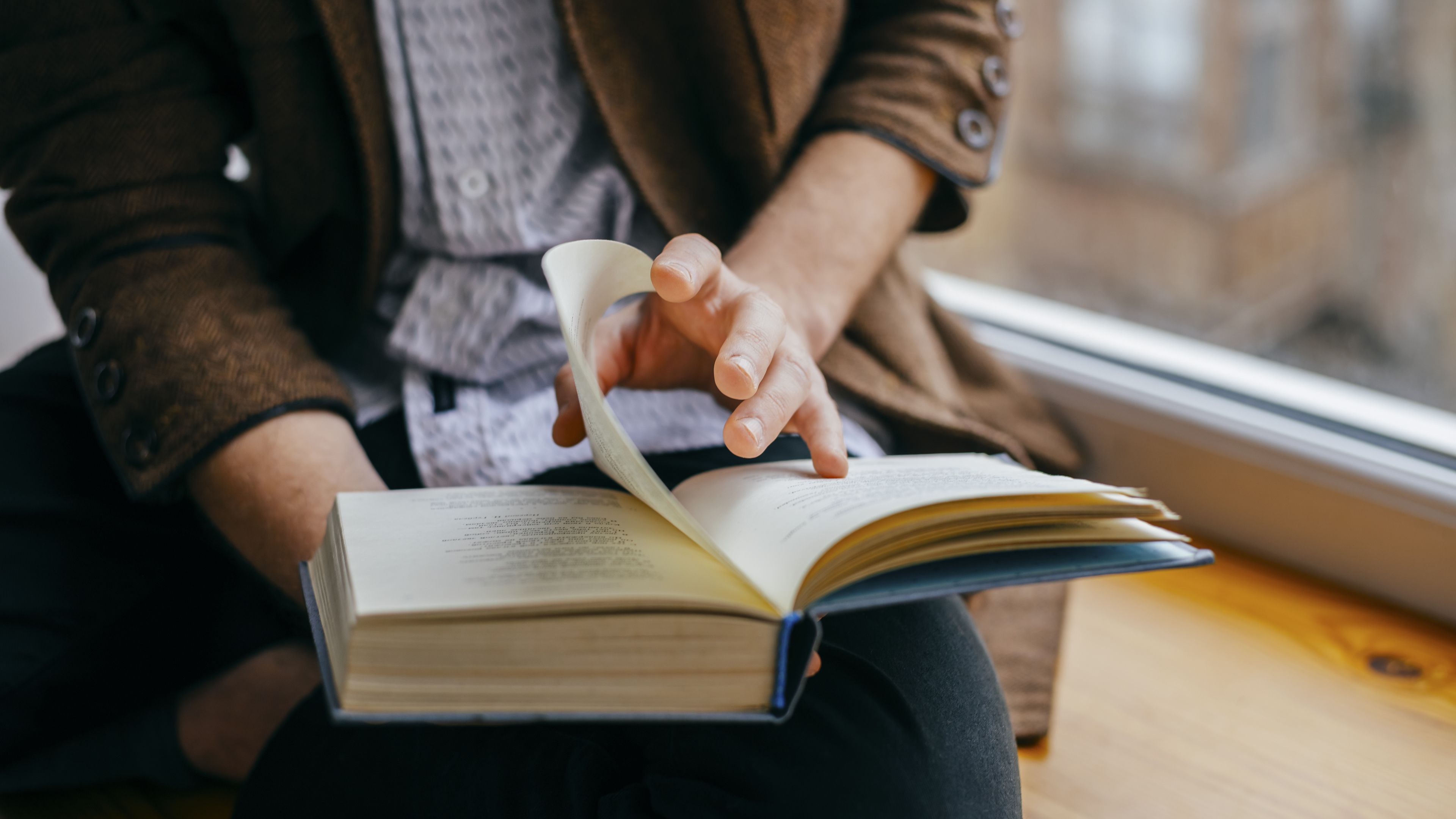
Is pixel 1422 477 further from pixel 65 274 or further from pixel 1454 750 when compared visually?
pixel 65 274

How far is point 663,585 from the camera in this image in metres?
0.36

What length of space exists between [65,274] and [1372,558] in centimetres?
107

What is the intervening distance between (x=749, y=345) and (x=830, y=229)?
0.76 feet

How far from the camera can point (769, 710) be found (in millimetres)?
365

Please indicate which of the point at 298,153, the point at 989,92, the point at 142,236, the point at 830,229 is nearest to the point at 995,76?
the point at 989,92

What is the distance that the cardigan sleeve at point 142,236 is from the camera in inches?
23.9

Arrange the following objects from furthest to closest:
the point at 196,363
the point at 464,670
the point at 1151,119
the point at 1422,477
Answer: the point at 1151,119 → the point at 1422,477 → the point at 196,363 → the point at 464,670

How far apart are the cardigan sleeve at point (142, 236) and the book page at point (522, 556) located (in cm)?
19

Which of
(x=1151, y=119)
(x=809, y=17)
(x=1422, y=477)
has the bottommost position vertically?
(x=1151, y=119)

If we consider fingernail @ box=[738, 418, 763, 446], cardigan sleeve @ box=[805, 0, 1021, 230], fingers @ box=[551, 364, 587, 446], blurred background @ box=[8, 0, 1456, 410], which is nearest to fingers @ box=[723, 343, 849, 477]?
fingernail @ box=[738, 418, 763, 446]

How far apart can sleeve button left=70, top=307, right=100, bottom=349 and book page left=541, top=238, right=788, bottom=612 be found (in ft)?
1.24

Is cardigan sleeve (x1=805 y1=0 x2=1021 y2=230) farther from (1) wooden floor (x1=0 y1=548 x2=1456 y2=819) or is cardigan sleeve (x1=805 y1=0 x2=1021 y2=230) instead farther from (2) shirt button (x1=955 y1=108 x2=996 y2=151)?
(1) wooden floor (x1=0 y1=548 x2=1456 y2=819)

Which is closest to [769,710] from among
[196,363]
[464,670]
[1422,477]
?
[464,670]

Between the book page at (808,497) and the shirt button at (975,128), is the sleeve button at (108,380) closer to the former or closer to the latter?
the book page at (808,497)
